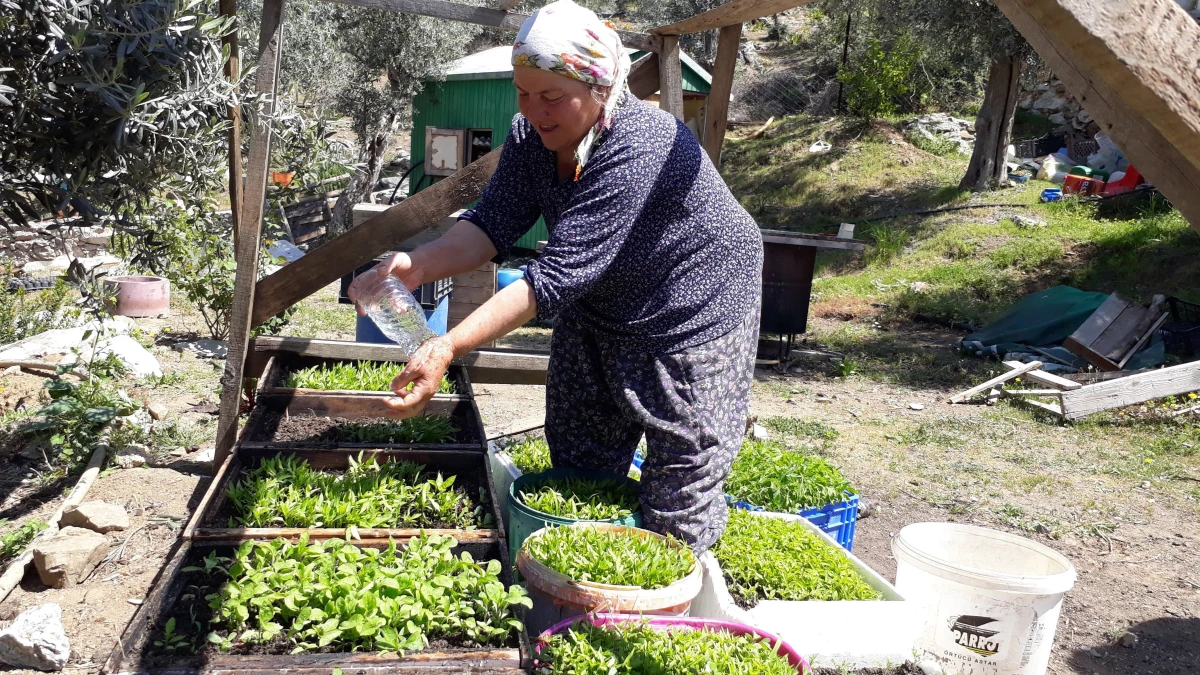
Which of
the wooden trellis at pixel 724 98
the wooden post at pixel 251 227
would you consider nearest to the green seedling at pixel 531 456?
the wooden trellis at pixel 724 98

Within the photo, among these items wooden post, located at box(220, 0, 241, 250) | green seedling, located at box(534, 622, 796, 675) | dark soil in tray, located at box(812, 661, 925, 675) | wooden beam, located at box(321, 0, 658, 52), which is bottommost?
dark soil in tray, located at box(812, 661, 925, 675)

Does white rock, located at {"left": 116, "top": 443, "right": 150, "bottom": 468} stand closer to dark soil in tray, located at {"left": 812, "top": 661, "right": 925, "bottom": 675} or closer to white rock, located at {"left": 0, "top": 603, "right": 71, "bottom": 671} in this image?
white rock, located at {"left": 0, "top": 603, "right": 71, "bottom": 671}

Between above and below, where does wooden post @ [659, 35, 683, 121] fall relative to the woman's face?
above

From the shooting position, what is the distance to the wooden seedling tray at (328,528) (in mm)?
2588

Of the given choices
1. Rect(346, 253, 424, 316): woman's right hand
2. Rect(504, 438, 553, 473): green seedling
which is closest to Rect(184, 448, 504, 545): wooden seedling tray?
Rect(504, 438, 553, 473): green seedling

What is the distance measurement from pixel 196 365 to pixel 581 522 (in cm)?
516

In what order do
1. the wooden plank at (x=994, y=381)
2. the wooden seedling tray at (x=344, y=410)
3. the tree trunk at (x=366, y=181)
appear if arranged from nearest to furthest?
the wooden seedling tray at (x=344, y=410) < the wooden plank at (x=994, y=381) < the tree trunk at (x=366, y=181)

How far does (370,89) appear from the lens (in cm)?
1628

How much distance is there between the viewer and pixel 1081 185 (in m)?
14.6

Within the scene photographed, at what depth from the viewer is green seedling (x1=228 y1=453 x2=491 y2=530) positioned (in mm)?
2807

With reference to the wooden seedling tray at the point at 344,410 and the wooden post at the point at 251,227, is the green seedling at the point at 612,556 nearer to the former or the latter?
the wooden seedling tray at the point at 344,410

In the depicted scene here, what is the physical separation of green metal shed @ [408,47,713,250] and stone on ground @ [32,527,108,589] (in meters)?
10.6

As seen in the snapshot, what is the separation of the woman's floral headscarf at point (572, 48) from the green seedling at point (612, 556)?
1.03m

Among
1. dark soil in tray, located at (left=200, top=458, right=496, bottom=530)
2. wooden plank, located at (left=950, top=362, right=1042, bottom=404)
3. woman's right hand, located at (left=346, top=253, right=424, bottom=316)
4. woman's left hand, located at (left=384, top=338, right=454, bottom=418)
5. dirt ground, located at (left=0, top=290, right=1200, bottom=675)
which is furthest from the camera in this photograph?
wooden plank, located at (left=950, top=362, right=1042, bottom=404)
